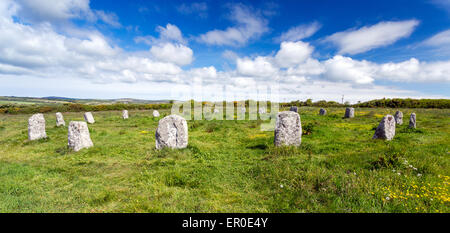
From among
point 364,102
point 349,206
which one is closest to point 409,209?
point 349,206

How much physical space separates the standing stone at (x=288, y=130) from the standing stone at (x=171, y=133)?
15.9 ft

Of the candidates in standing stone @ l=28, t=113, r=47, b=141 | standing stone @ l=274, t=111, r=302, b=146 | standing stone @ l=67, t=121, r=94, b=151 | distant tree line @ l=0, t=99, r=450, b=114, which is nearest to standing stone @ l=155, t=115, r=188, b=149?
standing stone @ l=67, t=121, r=94, b=151

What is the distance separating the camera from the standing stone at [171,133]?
30.6 ft

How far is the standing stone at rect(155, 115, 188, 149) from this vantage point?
932 cm

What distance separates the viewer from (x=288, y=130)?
9.20 metres

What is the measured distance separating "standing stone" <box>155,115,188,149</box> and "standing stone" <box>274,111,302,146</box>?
4855mm

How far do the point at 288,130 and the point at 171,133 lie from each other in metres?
5.95

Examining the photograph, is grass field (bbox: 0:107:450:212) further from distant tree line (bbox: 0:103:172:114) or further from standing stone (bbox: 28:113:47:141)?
distant tree line (bbox: 0:103:172:114)

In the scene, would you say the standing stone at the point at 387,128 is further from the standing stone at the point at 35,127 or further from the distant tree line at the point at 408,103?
the distant tree line at the point at 408,103

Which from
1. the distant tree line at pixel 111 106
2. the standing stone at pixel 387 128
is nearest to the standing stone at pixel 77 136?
the standing stone at pixel 387 128

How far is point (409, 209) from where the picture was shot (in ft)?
12.8

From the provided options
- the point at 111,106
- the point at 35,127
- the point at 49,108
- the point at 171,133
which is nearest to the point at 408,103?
the point at 171,133
